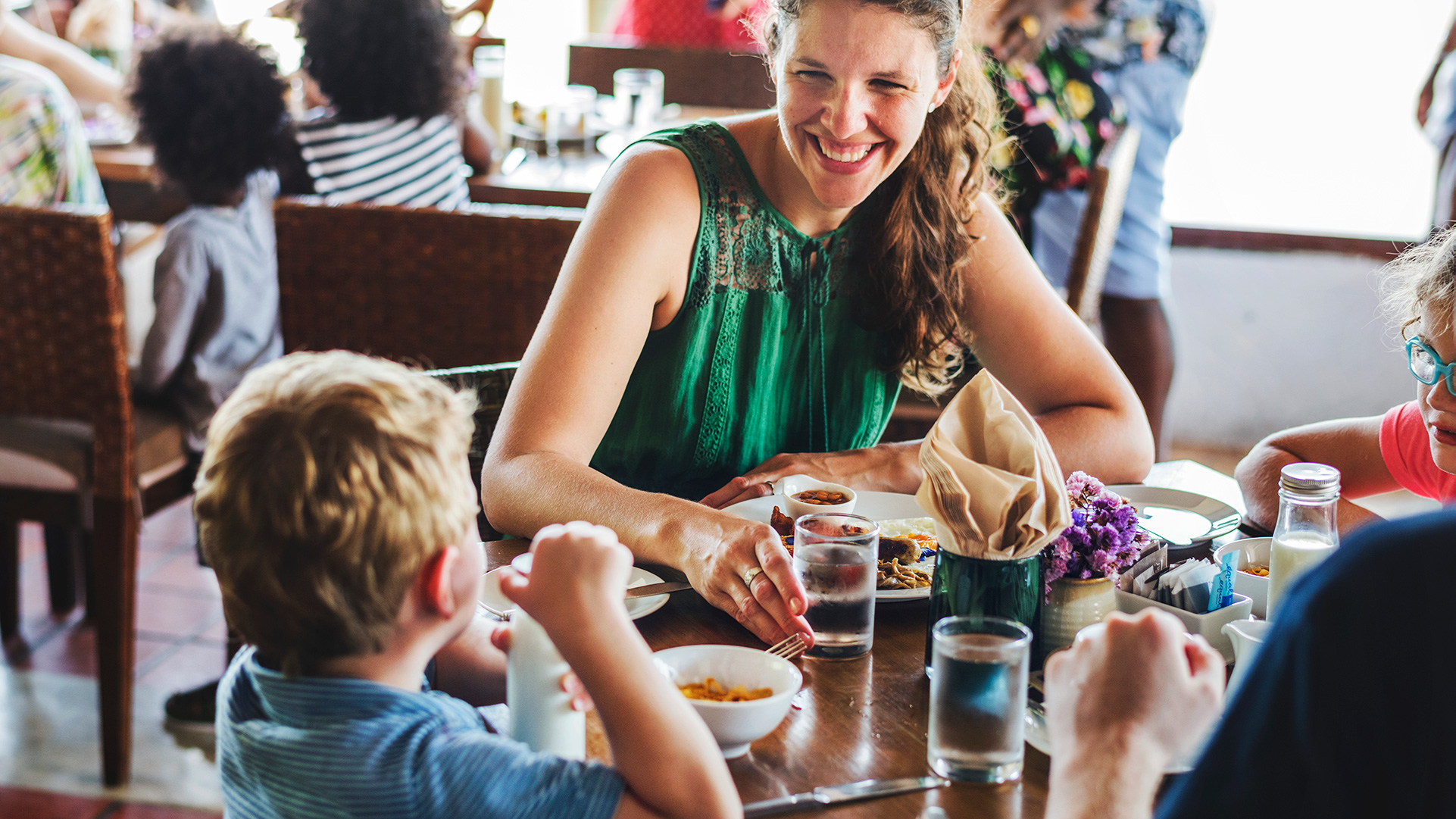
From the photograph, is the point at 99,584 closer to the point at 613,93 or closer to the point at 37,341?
the point at 37,341

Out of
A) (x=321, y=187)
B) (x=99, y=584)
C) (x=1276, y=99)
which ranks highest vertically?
(x=1276, y=99)

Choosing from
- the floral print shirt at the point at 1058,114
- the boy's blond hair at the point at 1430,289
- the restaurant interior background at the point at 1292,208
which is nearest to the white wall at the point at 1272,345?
the restaurant interior background at the point at 1292,208

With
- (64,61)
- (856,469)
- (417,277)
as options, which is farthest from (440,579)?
(64,61)

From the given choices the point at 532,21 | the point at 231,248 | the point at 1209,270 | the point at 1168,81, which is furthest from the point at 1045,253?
the point at 532,21

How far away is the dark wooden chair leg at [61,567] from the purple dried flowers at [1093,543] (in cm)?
256

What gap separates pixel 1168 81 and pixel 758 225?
193 centimetres

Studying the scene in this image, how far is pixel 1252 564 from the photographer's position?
48.1 inches

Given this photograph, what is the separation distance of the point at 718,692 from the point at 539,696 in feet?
0.48

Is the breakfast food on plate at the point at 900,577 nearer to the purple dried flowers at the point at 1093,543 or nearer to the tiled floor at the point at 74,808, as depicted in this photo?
the purple dried flowers at the point at 1093,543

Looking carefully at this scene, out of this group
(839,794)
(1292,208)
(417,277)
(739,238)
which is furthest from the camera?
(1292,208)

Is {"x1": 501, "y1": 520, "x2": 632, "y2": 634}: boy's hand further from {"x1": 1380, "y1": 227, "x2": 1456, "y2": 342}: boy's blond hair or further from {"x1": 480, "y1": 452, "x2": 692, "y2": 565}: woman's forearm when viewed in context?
{"x1": 1380, "y1": 227, "x2": 1456, "y2": 342}: boy's blond hair

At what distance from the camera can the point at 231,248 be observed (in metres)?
2.57

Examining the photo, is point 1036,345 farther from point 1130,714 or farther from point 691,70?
point 691,70

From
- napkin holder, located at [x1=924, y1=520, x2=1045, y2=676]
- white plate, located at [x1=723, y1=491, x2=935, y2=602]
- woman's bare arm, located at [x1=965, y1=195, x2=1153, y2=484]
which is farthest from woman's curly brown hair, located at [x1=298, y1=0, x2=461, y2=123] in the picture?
napkin holder, located at [x1=924, y1=520, x2=1045, y2=676]
